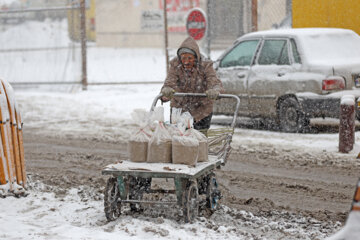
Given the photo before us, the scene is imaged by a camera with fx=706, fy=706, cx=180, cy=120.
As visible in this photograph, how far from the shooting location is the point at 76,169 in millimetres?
9461

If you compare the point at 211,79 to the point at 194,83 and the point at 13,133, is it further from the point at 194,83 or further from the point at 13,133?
the point at 13,133

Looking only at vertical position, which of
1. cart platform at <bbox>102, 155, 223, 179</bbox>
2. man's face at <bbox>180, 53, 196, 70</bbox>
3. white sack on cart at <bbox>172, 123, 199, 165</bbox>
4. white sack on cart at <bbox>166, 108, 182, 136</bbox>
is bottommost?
cart platform at <bbox>102, 155, 223, 179</bbox>

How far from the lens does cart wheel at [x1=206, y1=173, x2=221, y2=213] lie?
6.75 metres

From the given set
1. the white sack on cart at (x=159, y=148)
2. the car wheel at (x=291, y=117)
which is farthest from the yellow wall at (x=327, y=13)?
the white sack on cart at (x=159, y=148)

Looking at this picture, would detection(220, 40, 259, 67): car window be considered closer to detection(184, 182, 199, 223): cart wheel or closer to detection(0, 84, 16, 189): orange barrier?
detection(0, 84, 16, 189): orange barrier

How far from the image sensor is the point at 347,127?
10.3m

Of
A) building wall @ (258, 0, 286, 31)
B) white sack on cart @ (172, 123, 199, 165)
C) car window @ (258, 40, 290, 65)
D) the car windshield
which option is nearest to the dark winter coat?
white sack on cart @ (172, 123, 199, 165)

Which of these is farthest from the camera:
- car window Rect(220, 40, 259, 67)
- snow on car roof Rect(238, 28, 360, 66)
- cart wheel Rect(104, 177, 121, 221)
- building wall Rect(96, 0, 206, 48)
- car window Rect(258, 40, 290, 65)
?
building wall Rect(96, 0, 206, 48)

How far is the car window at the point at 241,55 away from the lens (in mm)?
13305

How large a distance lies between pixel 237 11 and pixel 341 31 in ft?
28.2

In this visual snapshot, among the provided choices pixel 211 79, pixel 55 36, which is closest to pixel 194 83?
pixel 211 79

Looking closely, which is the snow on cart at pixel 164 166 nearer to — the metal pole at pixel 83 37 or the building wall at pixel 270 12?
the building wall at pixel 270 12

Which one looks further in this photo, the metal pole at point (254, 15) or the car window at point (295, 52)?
the metal pole at point (254, 15)

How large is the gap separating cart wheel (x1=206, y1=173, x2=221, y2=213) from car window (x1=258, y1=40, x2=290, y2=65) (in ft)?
19.7
